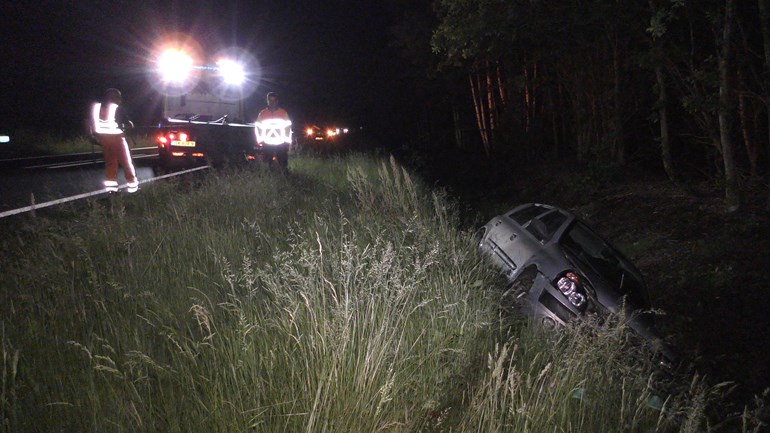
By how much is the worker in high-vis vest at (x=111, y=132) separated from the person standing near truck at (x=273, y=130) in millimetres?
2910

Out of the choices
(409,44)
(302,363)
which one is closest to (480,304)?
(302,363)

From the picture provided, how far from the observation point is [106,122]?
30.1 feet

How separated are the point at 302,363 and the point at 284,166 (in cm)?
994

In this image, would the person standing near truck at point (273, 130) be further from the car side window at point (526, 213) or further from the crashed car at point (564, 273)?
the crashed car at point (564, 273)

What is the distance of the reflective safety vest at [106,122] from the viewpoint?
9.15 meters

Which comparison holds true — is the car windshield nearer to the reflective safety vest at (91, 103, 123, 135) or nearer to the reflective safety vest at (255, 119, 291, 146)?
the reflective safety vest at (255, 119, 291, 146)

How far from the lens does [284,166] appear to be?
1286 cm

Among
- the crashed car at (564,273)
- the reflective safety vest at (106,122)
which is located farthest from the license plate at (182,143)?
the crashed car at (564,273)

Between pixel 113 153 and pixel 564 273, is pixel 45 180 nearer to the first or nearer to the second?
pixel 113 153

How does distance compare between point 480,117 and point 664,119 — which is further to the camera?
point 480,117

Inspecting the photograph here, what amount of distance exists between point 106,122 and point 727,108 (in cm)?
971

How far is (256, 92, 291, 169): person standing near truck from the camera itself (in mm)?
11711

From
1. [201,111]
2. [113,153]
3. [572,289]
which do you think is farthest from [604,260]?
[201,111]

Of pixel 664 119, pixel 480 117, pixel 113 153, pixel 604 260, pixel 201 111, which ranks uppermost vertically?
pixel 201 111
